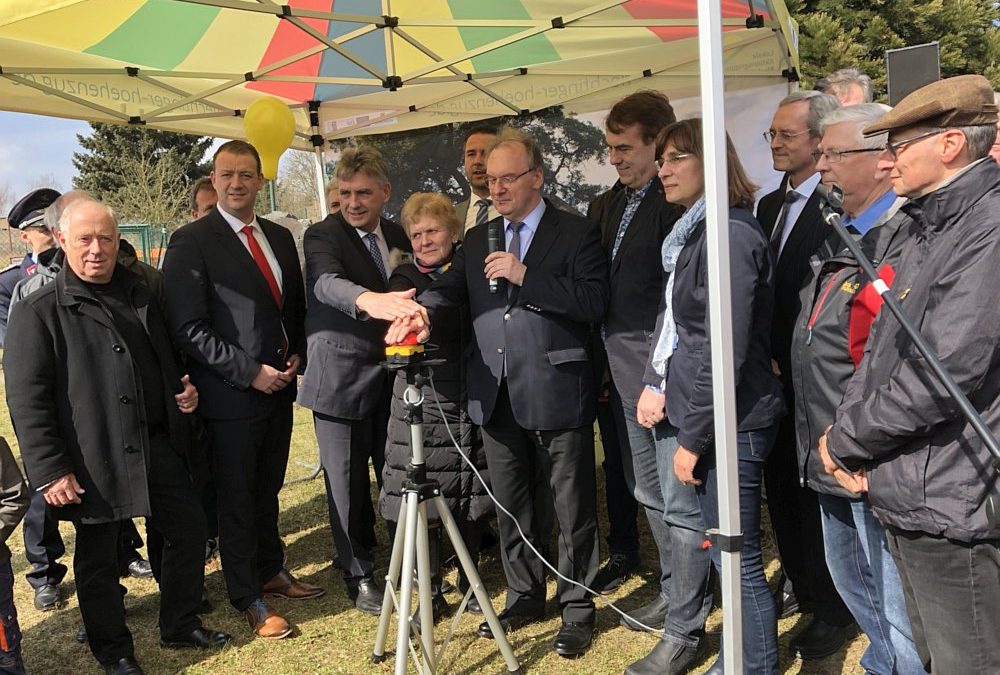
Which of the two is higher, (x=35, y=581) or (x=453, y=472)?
(x=453, y=472)

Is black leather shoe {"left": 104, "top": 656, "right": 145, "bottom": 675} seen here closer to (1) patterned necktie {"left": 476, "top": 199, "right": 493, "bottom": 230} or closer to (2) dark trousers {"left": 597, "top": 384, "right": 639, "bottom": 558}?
(2) dark trousers {"left": 597, "top": 384, "right": 639, "bottom": 558}

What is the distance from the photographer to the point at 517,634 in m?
3.29

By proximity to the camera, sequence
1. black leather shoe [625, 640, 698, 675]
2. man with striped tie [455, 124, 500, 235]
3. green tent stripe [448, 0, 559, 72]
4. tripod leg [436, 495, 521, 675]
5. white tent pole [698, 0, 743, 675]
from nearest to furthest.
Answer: white tent pole [698, 0, 743, 675]
tripod leg [436, 495, 521, 675]
black leather shoe [625, 640, 698, 675]
man with striped tie [455, 124, 500, 235]
green tent stripe [448, 0, 559, 72]

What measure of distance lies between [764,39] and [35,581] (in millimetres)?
5329

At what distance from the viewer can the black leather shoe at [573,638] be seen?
3.09 metres

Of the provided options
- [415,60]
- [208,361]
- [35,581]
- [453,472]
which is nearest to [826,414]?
[453,472]

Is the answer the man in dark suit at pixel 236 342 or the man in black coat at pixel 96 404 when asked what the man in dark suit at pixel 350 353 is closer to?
the man in dark suit at pixel 236 342

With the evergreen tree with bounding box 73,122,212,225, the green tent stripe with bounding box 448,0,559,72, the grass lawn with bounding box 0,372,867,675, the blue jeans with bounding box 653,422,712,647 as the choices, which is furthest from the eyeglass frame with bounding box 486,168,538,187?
the evergreen tree with bounding box 73,122,212,225

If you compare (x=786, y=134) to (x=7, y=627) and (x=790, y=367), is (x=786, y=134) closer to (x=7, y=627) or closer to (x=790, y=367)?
(x=790, y=367)

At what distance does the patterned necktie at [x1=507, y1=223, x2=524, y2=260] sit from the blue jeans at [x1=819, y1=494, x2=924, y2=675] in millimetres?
1390

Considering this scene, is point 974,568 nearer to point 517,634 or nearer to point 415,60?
point 517,634

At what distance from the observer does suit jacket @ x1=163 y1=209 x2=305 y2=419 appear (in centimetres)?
336

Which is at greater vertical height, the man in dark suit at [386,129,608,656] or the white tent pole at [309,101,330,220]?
the white tent pole at [309,101,330,220]

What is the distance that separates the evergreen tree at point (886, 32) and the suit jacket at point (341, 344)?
32.3 feet
